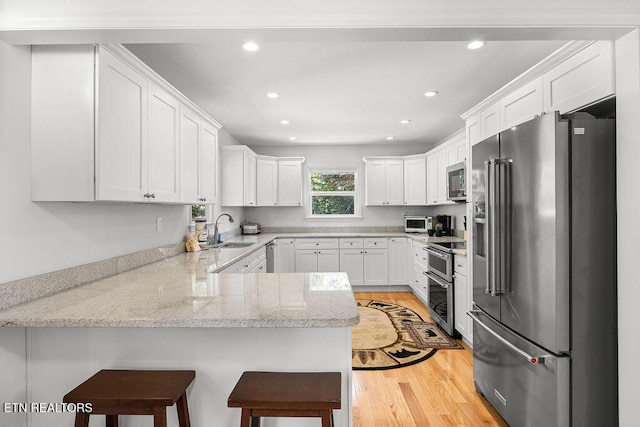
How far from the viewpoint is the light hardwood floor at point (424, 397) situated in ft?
7.06

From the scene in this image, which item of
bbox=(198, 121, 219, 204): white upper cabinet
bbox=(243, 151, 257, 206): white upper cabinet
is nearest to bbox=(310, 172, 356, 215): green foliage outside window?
bbox=(243, 151, 257, 206): white upper cabinet

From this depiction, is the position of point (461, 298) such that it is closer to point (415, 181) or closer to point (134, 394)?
point (415, 181)

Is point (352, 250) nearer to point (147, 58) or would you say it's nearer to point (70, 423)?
point (147, 58)

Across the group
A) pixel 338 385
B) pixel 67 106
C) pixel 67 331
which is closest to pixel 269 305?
pixel 338 385

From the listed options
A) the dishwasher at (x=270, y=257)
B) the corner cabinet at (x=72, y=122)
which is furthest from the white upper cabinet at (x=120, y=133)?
the dishwasher at (x=270, y=257)

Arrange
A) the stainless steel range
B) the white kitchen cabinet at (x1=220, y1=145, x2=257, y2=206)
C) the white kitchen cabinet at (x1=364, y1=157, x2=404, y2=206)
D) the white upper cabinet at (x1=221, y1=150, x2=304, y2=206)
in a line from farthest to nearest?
the white kitchen cabinet at (x1=364, y1=157, x2=404, y2=206), the white upper cabinet at (x1=221, y1=150, x2=304, y2=206), the white kitchen cabinet at (x1=220, y1=145, x2=257, y2=206), the stainless steel range

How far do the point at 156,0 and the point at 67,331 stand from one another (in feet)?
4.87

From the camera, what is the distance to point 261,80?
3111mm

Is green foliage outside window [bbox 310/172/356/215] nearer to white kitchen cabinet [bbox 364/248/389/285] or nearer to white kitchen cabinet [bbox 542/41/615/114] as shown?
white kitchen cabinet [bbox 364/248/389/285]

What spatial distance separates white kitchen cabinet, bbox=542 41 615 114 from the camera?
5.64ft

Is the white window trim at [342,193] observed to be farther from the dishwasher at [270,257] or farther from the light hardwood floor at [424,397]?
the light hardwood floor at [424,397]

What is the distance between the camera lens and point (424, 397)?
7.93ft

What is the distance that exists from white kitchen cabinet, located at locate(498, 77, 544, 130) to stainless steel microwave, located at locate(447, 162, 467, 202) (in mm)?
1375

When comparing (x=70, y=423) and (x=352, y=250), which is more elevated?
(x=352, y=250)
